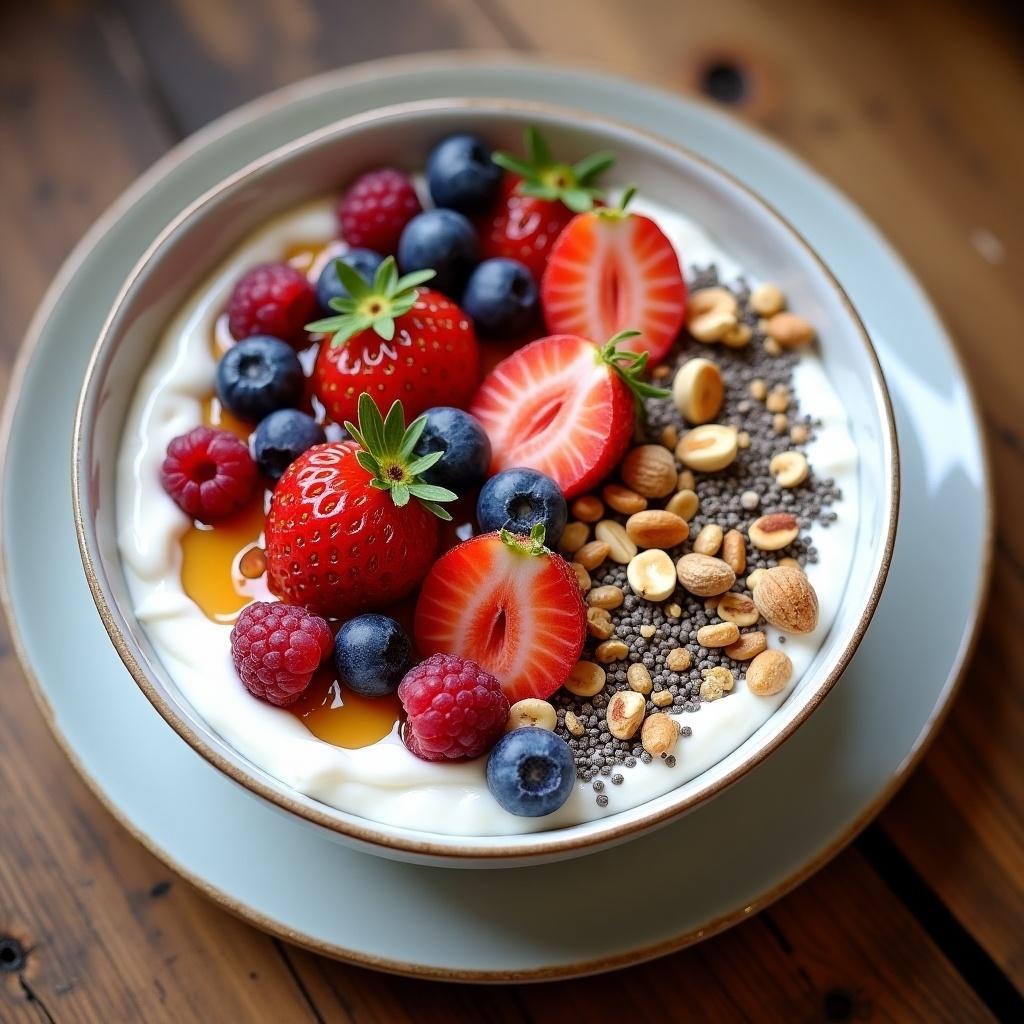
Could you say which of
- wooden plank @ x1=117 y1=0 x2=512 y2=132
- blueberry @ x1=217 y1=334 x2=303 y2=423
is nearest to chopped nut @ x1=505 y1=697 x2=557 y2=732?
blueberry @ x1=217 y1=334 x2=303 y2=423

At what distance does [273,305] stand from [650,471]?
2.19ft

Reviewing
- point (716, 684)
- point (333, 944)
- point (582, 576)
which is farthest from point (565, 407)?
point (333, 944)

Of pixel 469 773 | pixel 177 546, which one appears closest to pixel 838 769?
pixel 469 773

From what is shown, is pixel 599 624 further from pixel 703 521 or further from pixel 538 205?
pixel 538 205

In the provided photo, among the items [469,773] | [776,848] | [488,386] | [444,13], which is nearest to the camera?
[469,773]

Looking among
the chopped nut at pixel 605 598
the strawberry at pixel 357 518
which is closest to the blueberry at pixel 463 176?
the strawberry at pixel 357 518

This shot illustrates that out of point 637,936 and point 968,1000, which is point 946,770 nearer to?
point 968,1000

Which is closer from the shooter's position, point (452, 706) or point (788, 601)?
point (452, 706)

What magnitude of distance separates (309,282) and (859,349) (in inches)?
35.9

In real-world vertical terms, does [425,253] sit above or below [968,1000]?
above

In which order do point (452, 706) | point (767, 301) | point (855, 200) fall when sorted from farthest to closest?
1. point (855, 200)
2. point (767, 301)
3. point (452, 706)

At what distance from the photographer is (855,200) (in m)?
2.27

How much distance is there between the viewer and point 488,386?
5.80 feet

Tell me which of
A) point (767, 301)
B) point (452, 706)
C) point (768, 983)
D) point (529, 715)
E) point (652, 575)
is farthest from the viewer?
point (767, 301)
